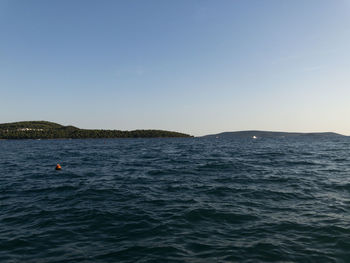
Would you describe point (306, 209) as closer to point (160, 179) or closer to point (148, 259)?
point (148, 259)

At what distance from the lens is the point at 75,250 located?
27.1ft

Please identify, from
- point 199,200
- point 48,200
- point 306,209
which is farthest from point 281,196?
point 48,200

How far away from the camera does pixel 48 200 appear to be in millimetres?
14609

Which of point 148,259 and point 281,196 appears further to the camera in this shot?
point 281,196

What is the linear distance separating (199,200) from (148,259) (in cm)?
682

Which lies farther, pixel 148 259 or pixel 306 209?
pixel 306 209

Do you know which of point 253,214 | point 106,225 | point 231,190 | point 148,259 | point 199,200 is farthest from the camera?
point 231,190

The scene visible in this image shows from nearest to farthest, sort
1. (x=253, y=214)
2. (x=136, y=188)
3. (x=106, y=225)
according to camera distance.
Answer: (x=106, y=225) → (x=253, y=214) → (x=136, y=188)

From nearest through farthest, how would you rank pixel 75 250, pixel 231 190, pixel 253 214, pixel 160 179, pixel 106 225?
1. pixel 75 250
2. pixel 106 225
3. pixel 253 214
4. pixel 231 190
5. pixel 160 179

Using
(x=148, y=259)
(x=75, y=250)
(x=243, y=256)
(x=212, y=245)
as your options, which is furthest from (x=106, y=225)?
(x=243, y=256)

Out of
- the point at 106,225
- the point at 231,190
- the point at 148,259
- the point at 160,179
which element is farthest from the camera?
the point at 160,179

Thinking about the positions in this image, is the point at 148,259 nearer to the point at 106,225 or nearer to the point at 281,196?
the point at 106,225

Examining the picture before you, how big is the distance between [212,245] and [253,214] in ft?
13.7

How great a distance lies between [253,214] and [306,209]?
3322mm
